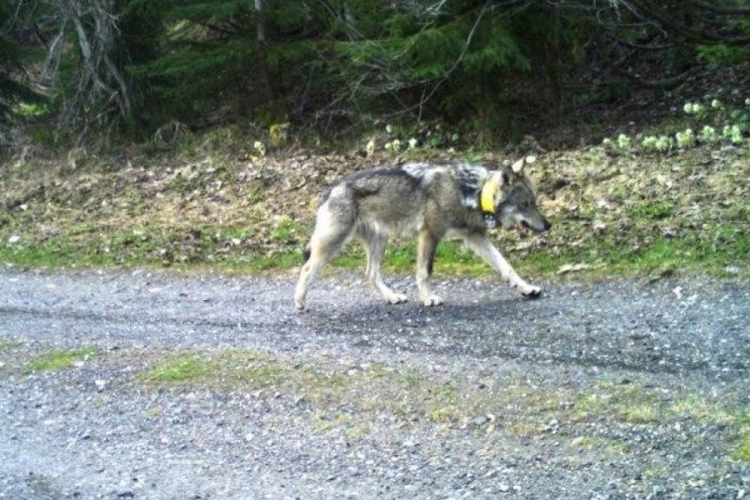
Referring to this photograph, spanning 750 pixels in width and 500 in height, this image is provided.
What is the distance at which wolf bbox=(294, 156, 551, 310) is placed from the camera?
11.1m

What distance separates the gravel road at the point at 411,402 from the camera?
6.62 metres

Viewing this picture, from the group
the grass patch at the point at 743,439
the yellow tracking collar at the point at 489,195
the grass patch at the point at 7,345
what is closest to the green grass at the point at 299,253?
the yellow tracking collar at the point at 489,195

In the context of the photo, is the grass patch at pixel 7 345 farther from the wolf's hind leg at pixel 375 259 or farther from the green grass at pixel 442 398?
the wolf's hind leg at pixel 375 259

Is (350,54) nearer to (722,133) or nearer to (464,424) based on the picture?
(722,133)

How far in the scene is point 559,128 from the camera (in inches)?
660

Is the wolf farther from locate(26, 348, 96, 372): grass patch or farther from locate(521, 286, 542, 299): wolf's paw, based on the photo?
locate(26, 348, 96, 372): grass patch

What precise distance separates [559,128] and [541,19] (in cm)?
193

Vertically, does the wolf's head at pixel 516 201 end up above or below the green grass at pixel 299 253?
above

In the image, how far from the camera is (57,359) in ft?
32.4

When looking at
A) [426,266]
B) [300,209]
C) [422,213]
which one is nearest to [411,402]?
[426,266]

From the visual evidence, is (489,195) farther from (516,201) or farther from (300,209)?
(300,209)

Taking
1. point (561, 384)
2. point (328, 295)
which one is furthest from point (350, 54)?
point (561, 384)

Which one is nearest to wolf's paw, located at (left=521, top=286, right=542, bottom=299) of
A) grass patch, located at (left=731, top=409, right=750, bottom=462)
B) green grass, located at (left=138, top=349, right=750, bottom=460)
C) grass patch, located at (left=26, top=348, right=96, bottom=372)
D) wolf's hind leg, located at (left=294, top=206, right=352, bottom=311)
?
wolf's hind leg, located at (left=294, top=206, right=352, bottom=311)

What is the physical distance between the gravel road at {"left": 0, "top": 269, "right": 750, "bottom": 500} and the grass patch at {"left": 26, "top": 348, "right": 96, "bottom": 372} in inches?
3.0
